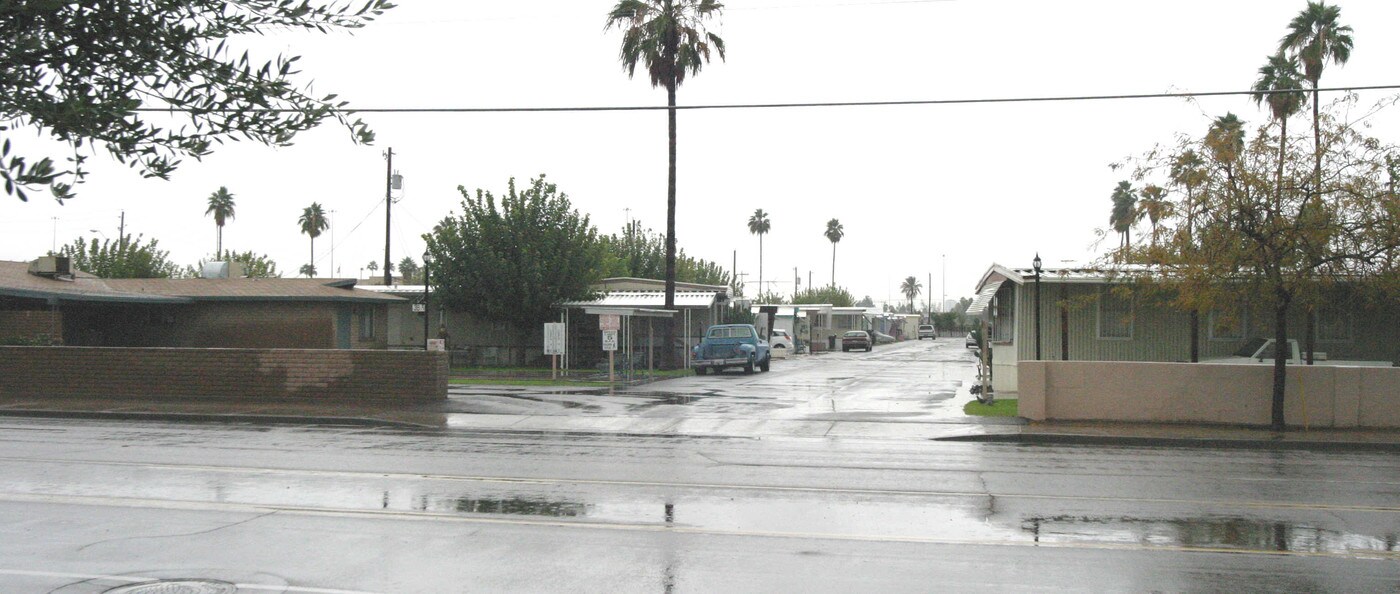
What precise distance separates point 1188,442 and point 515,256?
25.0 metres

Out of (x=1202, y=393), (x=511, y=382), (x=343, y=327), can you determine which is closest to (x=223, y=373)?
(x=511, y=382)

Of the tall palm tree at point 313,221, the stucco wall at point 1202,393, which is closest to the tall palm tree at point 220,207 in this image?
the tall palm tree at point 313,221

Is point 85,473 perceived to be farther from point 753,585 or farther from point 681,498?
point 753,585

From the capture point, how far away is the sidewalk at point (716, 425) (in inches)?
659

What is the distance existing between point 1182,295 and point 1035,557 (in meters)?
11.4

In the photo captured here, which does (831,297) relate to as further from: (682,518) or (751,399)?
(682,518)

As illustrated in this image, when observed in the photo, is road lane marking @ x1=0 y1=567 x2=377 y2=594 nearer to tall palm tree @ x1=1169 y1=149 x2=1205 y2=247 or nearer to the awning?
tall palm tree @ x1=1169 y1=149 x2=1205 y2=247

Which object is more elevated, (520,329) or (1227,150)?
(1227,150)

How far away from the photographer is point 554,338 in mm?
30875

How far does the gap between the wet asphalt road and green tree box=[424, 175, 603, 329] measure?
20.5 m

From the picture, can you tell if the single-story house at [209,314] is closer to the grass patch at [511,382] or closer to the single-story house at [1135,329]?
the grass patch at [511,382]

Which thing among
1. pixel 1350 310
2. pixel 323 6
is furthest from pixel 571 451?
pixel 1350 310

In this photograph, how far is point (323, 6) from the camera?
19.5 feet

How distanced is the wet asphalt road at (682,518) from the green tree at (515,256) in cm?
2048
